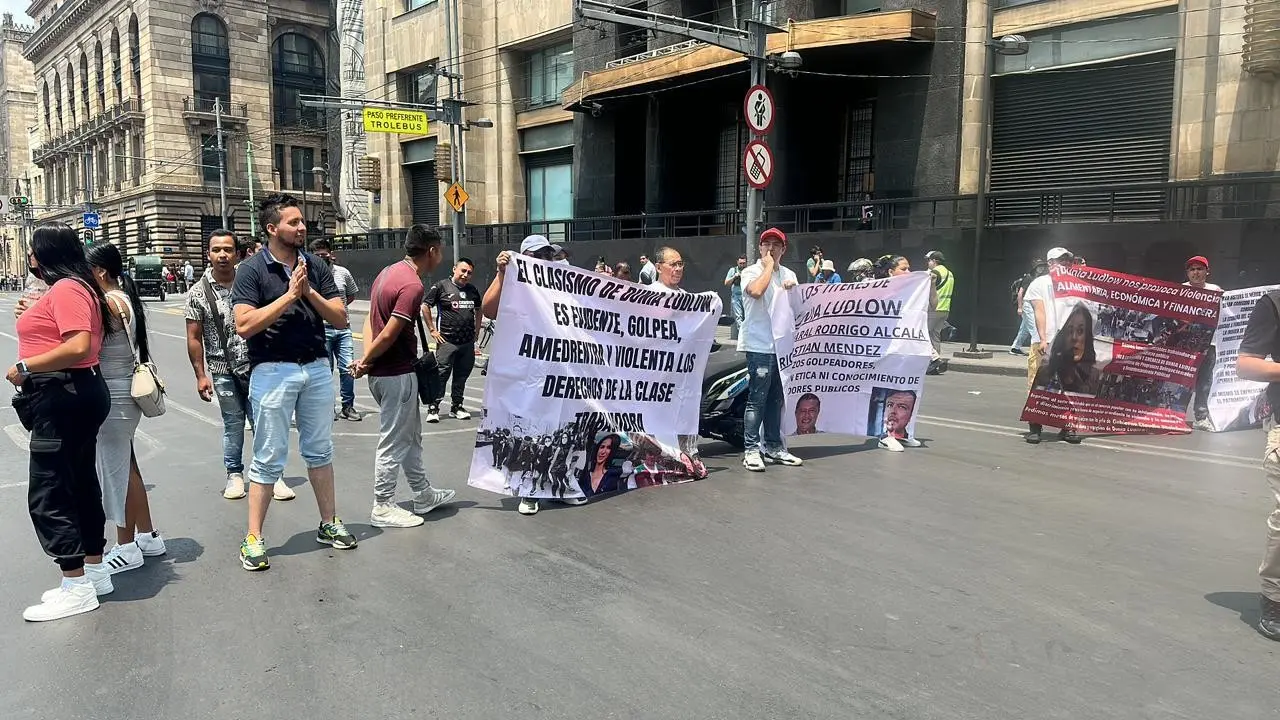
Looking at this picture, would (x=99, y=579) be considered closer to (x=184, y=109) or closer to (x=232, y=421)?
(x=232, y=421)

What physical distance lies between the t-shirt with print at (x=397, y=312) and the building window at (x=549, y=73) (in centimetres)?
2606

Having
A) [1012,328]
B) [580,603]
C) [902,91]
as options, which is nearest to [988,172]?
[902,91]

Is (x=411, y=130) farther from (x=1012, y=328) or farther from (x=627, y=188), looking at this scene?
(x=1012, y=328)

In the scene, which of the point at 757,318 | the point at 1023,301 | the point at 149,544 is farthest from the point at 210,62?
the point at 149,544

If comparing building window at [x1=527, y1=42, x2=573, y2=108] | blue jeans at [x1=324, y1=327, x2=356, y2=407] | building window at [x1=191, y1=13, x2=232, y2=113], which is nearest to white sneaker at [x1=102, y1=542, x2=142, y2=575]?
blue jeans at [x1=324, y1=327, x2=356, y2=407]

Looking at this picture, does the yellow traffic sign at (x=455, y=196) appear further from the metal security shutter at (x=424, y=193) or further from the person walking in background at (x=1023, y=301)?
the person walking in background at (x=1023, y=301)

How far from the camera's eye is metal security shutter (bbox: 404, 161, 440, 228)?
36.0 m

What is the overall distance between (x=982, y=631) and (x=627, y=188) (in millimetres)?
25132

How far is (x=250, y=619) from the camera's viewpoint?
4086 mm

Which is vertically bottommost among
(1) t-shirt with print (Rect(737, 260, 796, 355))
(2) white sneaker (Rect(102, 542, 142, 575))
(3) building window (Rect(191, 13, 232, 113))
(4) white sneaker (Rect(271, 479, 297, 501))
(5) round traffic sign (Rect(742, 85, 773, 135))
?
(4) white sneaker (Rect(271, 479, 297, 501))

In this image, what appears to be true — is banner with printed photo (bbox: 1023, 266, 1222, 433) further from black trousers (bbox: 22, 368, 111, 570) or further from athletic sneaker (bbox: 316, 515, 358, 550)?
black trousers (bbox: 22, 368, 111, 570)

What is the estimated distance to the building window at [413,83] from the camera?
1342 inches

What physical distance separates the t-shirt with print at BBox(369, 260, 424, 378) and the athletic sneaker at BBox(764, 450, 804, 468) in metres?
3.28

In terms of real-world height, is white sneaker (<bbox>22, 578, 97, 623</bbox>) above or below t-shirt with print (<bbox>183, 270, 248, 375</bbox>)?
below
